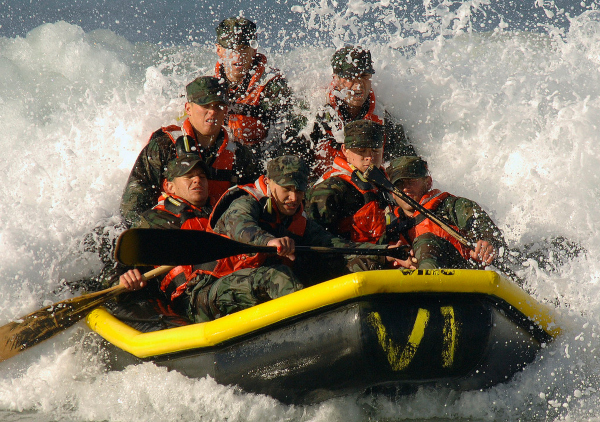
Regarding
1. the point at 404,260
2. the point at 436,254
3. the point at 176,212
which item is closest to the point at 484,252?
the point at 436,254

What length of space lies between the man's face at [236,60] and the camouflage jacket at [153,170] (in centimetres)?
95

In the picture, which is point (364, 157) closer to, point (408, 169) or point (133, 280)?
point (408, 169)

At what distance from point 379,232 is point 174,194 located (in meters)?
1.28

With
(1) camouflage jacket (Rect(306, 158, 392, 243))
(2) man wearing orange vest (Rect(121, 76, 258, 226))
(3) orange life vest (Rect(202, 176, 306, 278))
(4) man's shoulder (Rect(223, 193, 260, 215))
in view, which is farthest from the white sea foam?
(1) camouflage jacket (Rect(306, 158, 392, 243))

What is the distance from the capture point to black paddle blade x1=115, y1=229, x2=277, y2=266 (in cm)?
307

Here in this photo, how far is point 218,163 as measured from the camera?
4.11 metres

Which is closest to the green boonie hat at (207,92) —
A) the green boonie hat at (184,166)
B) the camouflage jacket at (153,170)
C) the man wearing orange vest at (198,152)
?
the man wearing orange vest at (198,152)

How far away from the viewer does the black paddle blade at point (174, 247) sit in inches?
121

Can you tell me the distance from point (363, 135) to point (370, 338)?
163 cm

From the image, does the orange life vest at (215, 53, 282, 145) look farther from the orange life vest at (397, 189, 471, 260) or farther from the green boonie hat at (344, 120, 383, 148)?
the orange life vest at (397, 189, 471, 260)

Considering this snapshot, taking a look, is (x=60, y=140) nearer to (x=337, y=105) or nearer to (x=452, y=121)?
(x=337, y=105)

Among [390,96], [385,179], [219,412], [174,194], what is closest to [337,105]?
[390,96]

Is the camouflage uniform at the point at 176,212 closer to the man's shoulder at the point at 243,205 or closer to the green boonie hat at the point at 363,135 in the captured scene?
the man's shoulder at the point at 243,205

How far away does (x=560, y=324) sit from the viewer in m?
3.08
